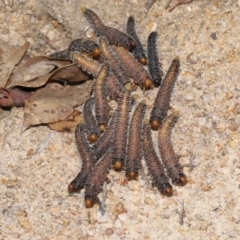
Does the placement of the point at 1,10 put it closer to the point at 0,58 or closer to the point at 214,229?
the point at 0,58

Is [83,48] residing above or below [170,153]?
above

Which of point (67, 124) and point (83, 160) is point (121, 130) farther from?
point (67, 124)

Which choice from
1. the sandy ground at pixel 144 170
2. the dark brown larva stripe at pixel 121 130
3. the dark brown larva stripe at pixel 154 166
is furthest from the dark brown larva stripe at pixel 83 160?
the dark brown larva stripe at pixel 154 166

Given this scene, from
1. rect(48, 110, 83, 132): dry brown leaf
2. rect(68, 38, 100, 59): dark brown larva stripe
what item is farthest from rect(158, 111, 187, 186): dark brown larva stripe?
rect(68, 38, 100, 59): dark brown larva stripe

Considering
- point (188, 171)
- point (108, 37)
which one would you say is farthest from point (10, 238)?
point (108, 37)

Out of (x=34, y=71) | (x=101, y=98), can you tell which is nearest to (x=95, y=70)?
(x=101, y=98)

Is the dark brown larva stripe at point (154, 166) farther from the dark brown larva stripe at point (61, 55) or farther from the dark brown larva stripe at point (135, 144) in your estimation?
the dark brown larva stripe at point (61, 55)

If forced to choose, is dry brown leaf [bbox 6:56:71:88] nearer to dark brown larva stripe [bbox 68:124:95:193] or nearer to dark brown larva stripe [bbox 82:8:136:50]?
dark brown larva stripe [bbox 82:8:136:50]
